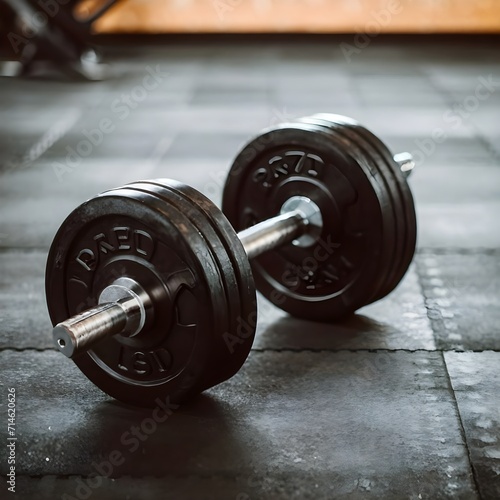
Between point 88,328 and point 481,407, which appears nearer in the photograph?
point 88,328

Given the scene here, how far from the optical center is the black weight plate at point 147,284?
149cm

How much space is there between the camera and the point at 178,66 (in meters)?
6.44

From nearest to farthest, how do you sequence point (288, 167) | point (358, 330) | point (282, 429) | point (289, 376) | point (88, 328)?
1. point (88, 328)
2. point (282, 429)
3. point (289, 376)
4. point (288, 167)
5. point (358, 330)

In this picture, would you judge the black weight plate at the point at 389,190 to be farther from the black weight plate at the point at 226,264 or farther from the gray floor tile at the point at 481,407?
the black weight plate at the point at 226,264

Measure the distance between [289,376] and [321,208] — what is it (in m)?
0.44

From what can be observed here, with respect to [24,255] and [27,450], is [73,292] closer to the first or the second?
[27,450]

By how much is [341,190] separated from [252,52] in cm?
535

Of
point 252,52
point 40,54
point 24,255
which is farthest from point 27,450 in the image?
point 252,52

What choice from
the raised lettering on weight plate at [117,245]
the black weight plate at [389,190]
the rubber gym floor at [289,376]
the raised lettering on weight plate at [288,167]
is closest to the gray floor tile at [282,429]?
the rubber gym floor at [289,376]

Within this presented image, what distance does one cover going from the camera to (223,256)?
152 cm

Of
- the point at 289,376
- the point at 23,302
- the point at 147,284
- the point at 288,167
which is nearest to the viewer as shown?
the point at 147,284

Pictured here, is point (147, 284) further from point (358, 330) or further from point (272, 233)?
point (358, 330)

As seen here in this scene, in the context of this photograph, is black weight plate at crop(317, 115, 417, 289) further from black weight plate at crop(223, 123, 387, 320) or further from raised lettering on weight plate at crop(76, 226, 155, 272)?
raised lettering on weight plate at crop(76, 226, 155, 272)

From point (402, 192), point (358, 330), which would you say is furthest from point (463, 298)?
point (402, 192)
